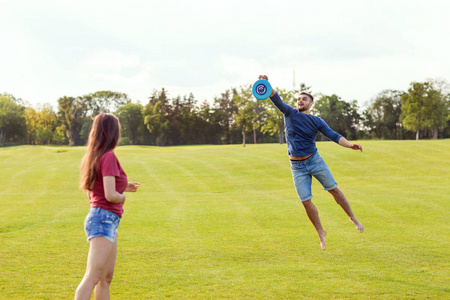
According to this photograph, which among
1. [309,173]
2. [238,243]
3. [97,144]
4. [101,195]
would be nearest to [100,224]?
[101,195]

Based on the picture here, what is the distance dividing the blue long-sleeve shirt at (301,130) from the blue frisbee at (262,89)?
0.22 meters

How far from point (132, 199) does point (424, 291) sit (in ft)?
51.6

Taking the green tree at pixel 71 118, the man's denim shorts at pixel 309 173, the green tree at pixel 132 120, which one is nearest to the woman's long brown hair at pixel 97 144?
the man's denim shorts at pixel 309 173

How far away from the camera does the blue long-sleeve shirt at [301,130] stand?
296 inches

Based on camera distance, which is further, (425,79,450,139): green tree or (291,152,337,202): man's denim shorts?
(425,79,450,139): green tree

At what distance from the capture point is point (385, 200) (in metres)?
17.2

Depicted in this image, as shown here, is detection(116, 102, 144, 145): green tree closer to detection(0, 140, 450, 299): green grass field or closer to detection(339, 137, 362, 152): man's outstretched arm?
detection(0, 140, 450, 299): green grass field

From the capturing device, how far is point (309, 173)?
7.71 m

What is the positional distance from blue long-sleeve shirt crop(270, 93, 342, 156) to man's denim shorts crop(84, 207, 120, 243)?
4165 mm

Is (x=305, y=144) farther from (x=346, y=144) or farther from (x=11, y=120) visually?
(x=11, y=120)

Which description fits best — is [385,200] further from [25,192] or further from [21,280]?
[25,192]

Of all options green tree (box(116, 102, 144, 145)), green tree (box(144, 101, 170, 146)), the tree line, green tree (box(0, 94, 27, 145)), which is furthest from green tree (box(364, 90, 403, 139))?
green tree (box(0, 94, 27, 145))

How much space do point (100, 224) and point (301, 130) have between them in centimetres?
443

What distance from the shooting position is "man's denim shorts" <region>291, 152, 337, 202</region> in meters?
7.59
